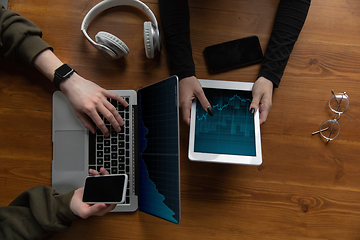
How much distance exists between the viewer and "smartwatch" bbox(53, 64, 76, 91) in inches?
28.5

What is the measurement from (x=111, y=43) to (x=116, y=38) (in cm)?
2

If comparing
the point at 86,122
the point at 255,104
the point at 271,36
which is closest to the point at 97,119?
the point at 86,122

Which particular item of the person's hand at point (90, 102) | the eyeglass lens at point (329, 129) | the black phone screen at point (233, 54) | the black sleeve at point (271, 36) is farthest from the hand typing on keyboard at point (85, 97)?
the eyeglass lens at point (329, 129)

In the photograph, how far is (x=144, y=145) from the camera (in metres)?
0.71

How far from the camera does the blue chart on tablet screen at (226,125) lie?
0.71 m

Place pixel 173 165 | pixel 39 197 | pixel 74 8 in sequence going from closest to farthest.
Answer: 1. pixel 173 165
2. pixel 39 197
3. pixel 74 8

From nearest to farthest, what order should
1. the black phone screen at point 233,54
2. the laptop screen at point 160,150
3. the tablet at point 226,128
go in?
the laptop screen at point 160,150 < the tablet at point 226,128 < the black phone screen at point 233,54

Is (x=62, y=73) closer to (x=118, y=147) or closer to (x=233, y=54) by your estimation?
(x=118, y=147)

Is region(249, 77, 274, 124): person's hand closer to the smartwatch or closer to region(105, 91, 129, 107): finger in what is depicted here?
region(105, 91, 129, 107): finger

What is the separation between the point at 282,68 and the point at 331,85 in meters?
0.21

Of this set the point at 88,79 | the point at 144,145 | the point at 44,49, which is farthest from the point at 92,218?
the point at 44,49

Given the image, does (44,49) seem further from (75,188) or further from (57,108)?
(75,188)

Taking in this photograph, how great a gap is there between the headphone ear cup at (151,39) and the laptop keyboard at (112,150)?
8.7 inches

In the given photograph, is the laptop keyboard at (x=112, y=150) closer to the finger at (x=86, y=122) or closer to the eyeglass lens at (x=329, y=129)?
the finger at (x=86, y=122)
